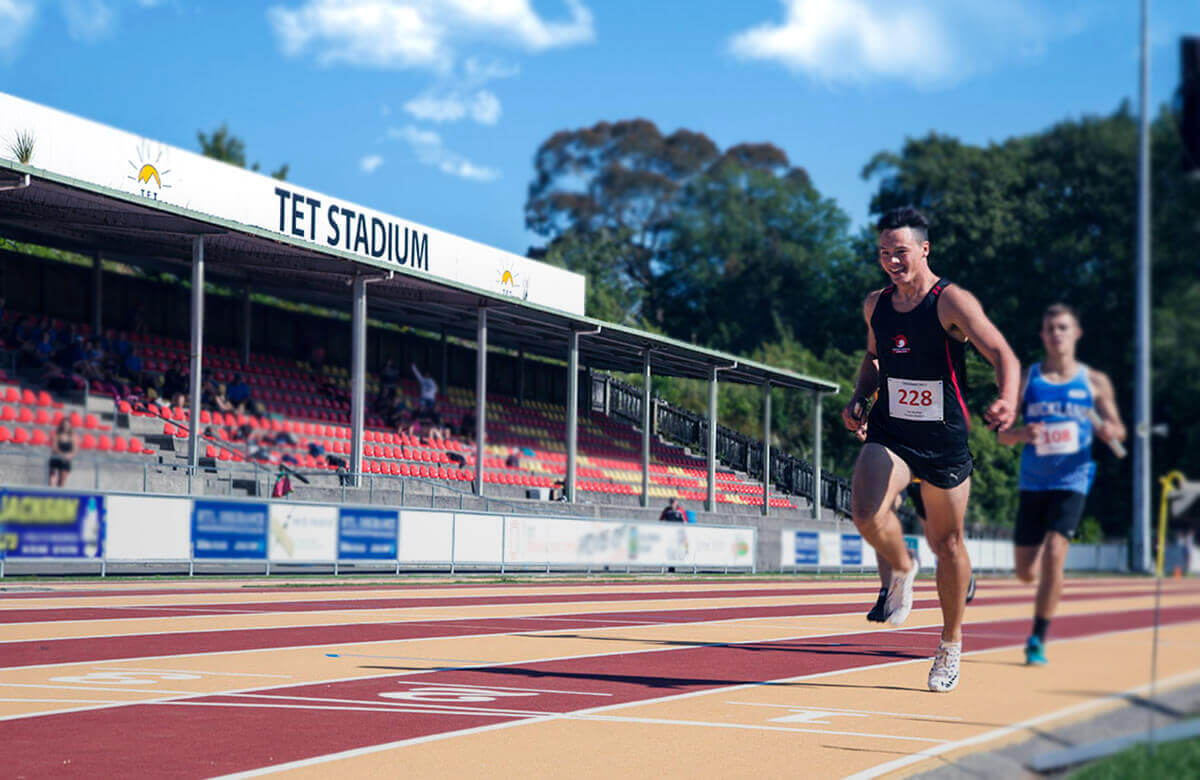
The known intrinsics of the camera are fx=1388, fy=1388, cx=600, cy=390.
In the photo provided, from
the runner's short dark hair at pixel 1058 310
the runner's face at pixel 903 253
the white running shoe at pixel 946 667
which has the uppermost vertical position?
the runner's face at pixel 903 253

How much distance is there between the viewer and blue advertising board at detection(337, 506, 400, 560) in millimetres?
23016

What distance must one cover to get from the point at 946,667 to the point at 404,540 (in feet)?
71.6

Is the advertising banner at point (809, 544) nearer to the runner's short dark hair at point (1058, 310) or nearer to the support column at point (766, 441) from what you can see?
the support column at point (766, 441)

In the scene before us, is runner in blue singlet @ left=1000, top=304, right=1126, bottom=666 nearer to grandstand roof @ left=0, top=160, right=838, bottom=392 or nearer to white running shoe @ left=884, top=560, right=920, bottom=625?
white running shoe @ left=884, top=560, right=920, bottom=625

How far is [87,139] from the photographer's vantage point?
23.5 m

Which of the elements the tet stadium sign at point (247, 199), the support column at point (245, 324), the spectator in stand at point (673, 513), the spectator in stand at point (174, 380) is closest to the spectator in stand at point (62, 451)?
the spectator in stand at point (174, 380)

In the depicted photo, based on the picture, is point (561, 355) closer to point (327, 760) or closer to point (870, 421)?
point (327, 760)

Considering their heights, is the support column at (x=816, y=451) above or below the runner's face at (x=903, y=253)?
below

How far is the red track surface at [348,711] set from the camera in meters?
6.06

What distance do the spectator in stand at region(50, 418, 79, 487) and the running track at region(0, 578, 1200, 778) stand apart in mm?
2129

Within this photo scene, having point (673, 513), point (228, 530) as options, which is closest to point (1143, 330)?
point (228, 530)

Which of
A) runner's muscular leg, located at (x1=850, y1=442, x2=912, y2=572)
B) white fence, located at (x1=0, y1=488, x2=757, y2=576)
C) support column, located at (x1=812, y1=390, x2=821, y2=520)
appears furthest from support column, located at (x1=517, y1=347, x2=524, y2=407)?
runner's muscular leg, located at (x1=850, y1=442, x2=912, y2=572)

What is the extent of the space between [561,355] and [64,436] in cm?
3383

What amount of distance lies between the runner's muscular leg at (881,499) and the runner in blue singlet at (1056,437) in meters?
0.78
